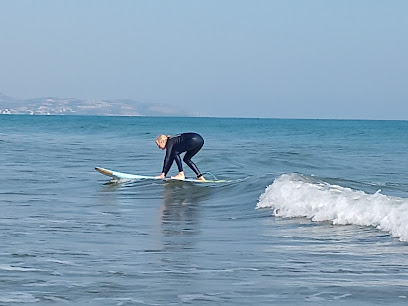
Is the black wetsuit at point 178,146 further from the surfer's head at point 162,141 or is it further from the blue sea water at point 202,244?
the blue sea water at point 202,244

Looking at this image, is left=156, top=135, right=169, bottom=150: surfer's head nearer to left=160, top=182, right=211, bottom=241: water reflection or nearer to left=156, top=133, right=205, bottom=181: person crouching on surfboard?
left=156, top=133, right=205, bottom=181: person crouching on surfboard

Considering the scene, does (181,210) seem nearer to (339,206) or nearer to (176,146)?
(339,206)

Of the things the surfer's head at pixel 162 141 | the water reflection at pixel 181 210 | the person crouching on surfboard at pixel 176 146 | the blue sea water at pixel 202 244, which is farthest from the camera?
the person crouching on surfboard at pixel 176 146

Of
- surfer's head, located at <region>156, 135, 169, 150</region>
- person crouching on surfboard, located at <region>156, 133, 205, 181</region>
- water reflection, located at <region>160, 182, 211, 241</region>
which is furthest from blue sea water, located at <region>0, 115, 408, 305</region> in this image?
surfer's head, located at <region>156, 135, 169, 150</region>

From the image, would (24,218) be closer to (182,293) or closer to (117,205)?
(117,205)

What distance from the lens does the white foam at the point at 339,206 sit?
29.5 feet

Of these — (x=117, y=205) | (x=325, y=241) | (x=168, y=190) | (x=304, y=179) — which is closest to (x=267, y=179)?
(x=304, y=179)

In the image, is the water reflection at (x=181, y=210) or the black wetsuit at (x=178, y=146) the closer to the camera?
the water reflection at (x=181, y=210)

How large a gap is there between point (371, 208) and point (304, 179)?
5.81 meters

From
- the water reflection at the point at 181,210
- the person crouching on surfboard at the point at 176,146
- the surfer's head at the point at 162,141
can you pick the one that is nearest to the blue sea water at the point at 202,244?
the water reflection at the point at 181,210

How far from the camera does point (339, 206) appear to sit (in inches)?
407

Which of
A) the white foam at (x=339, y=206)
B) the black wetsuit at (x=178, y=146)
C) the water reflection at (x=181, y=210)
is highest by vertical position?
the black wetsuit at (x=178, y=146)

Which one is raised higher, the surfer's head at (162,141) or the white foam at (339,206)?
the surfer's head at (162,141)

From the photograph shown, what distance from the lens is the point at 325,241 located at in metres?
8.20
